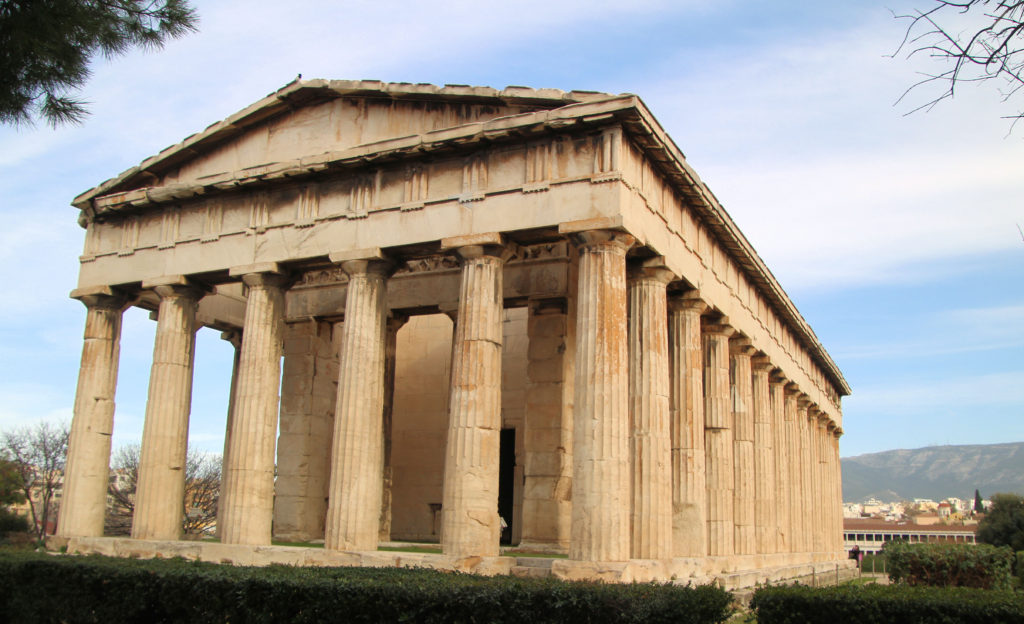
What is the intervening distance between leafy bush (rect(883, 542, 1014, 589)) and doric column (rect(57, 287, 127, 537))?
946 inches

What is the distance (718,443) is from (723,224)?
5445 millimetres

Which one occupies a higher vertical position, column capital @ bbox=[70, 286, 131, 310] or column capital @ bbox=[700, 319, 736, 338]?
column capital @ bbox=[70, 286, 131, 310]

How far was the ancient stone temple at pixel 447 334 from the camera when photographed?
17656mm

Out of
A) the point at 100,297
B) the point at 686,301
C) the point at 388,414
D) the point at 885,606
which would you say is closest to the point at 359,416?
the point at 388,414

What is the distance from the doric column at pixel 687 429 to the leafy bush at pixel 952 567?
12192 millimetres

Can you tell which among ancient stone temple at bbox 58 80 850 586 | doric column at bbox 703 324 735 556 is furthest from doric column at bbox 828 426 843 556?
doric column at bbox 703 324 735 556

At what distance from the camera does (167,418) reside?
2195 cm

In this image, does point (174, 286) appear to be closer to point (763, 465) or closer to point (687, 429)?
point (687, 429)

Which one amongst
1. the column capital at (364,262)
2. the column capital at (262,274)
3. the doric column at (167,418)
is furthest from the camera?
the doric column at (167,418)

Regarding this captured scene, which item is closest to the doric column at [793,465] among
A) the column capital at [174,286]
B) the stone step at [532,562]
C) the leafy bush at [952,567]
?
the leafy bush at [952,567]

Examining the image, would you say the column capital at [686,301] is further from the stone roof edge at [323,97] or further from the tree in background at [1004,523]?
the tree in background at [1004,523]

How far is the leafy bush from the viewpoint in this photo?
28.9 meters

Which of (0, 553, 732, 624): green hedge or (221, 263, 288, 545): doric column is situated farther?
(221, 263, 288, 545): doric column

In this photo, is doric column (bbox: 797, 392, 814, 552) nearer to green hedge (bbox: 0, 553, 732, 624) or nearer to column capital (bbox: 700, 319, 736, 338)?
column capital (bbox: 700, 319, 736, 338)
